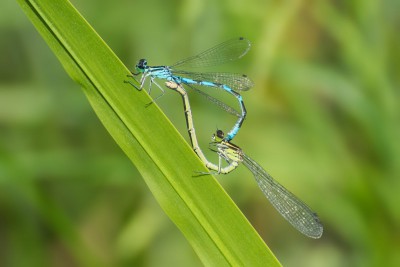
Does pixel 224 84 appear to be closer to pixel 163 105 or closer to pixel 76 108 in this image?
pixel 163 105

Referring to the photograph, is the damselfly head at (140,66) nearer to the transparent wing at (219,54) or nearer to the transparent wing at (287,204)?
the transparent wing at (219,54)

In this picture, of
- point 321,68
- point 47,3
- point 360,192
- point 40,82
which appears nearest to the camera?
point 47,3

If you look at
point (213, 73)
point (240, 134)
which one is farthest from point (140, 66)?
point (240, 134)

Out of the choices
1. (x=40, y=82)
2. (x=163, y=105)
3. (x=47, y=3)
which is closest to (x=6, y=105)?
(x=40, y=82)

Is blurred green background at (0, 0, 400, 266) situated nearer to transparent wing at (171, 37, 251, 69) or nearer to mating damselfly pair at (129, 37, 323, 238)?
transparent wing at (171, 37, 251, 69)

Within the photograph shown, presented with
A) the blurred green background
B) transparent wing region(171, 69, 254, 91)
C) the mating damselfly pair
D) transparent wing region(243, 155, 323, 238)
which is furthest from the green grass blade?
the blurred green background
